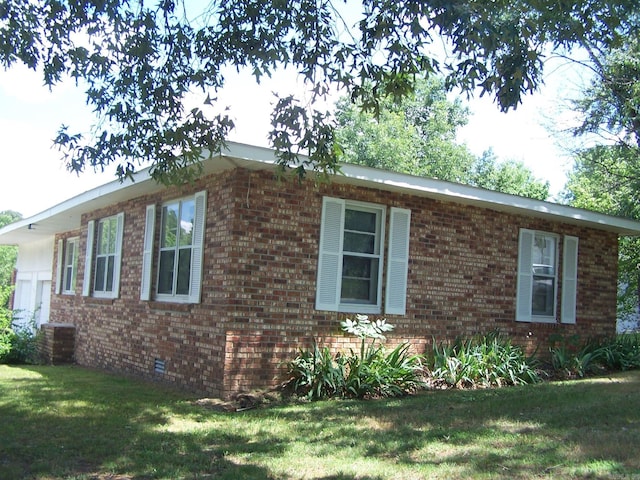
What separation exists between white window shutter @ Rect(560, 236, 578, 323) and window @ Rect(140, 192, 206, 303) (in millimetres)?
7177

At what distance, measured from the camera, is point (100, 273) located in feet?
46.3

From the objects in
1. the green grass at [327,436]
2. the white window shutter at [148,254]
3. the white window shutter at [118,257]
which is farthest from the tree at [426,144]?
the green grass at [327,436]

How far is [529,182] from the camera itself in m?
42.8

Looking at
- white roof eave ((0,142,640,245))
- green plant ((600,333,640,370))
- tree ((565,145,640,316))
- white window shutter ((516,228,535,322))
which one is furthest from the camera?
tree ((565,145,640,316))

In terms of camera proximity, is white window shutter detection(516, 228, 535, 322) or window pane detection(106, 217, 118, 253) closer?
white window shutter detection(516, 228, 535, 322)

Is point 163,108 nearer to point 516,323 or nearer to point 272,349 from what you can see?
point 272,349

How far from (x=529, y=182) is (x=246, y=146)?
3693cm

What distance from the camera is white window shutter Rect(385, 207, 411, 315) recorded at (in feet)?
35.2

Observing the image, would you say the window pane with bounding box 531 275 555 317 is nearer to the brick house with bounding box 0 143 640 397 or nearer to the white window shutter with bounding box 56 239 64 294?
the brick house with bounding box 0 143 640 397

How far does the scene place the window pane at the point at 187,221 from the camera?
34.9ft

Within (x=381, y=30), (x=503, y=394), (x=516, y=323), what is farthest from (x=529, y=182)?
(x=381, y=30)

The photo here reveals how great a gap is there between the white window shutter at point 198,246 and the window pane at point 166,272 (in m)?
0.94

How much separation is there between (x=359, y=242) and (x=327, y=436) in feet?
13.3

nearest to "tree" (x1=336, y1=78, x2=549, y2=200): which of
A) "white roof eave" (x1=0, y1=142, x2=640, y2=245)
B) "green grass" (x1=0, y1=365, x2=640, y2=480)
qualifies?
"white roof eave" (x1=0, y1=142, x2=640, y2=245)
